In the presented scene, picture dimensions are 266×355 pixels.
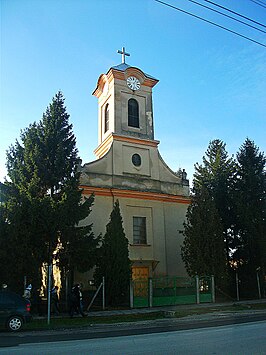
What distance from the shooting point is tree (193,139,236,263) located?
1135 inches

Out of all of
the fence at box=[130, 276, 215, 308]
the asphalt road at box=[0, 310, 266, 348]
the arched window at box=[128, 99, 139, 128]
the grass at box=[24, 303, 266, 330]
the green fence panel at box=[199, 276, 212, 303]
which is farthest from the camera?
the arched window at box=[128, 99, 139, 128]

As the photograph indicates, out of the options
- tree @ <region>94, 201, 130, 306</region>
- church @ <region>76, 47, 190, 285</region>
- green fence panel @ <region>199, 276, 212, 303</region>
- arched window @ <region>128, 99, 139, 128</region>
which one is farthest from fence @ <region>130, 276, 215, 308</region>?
arched window @ <region>128, 99, 139, 128</region>

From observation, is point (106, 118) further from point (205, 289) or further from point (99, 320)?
point (99, 320)

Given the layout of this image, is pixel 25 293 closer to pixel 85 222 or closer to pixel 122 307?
pixel 122 307

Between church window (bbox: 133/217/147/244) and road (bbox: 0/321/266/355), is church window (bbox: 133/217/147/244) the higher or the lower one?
the higher one

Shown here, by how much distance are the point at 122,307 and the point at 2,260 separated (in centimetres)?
699

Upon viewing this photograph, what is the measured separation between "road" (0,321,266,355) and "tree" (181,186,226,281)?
11453 millimetres

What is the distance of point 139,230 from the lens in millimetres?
26203

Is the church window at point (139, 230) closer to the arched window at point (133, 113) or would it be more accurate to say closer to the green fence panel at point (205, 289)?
the green fence panel at point (205, 289)

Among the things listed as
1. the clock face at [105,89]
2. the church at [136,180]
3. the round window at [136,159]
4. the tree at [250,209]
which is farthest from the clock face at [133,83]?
the tree at [250,209]

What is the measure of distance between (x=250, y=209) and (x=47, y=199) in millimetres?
15236

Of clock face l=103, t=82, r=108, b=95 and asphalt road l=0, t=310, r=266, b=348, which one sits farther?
clock face l=103, t=82, r=108, b=95

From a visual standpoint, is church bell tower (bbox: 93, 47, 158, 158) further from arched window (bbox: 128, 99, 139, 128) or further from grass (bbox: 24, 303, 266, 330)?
grass (bbox: 24, 303, 266, 330)

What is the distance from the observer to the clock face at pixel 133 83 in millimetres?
29125
